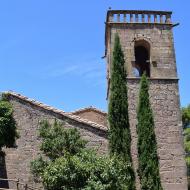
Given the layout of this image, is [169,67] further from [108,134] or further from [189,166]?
[189,166]

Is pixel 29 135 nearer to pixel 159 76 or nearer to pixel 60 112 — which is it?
pixel 60 112

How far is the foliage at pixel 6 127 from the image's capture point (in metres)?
19.0

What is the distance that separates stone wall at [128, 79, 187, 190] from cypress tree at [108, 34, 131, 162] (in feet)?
8.32

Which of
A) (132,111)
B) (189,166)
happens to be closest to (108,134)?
(132,111)

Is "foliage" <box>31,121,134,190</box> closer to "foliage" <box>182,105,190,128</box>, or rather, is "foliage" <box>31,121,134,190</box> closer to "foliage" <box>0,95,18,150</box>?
"foliage" <box>0,95,18,150</box>

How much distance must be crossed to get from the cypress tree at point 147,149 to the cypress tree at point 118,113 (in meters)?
0.59

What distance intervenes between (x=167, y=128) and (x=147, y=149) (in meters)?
3.73

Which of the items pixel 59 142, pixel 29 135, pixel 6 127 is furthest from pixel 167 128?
pixel 6 127

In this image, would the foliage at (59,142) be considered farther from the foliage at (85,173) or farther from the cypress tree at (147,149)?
the cypress tree at (147,149)

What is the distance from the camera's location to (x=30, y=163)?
21797mm

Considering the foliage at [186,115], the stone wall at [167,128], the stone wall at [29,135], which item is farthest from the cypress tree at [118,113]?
the foliage at [186,115]

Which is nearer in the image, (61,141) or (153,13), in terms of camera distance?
(61,141)

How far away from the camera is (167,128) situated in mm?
24500

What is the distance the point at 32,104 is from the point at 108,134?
3.98 m
